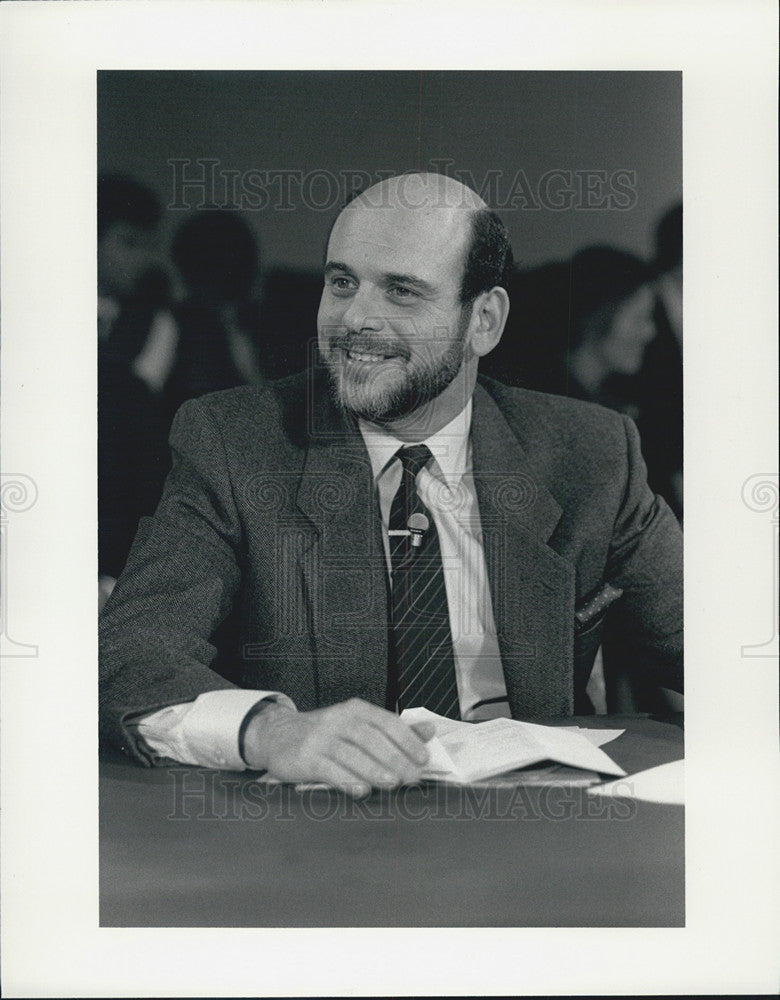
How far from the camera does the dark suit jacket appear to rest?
2.58 meters

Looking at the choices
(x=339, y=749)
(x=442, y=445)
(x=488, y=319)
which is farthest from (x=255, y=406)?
(x=339, y=749)

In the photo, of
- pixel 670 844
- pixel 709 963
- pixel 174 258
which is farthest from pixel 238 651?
pixel 709 963

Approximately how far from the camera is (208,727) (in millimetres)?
2512

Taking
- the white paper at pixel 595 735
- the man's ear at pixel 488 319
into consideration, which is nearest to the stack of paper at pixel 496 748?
the white paper at pixel 595 735

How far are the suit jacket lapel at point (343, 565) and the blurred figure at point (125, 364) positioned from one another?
1.27 feet

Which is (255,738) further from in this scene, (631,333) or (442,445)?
(631,333)

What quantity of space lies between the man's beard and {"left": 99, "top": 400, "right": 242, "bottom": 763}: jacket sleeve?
326 millimetres

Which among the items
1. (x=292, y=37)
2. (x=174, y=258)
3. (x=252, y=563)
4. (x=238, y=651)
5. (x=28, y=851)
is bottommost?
(x=28, y=851)

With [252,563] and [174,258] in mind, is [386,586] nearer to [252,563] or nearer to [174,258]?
[252,563]

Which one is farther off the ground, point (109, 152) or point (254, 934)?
point (109, 152)

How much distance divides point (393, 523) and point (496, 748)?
0.57 m

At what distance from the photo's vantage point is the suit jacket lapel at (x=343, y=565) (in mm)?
2576

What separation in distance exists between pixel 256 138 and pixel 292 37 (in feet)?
0.83

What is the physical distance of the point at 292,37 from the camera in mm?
2617
